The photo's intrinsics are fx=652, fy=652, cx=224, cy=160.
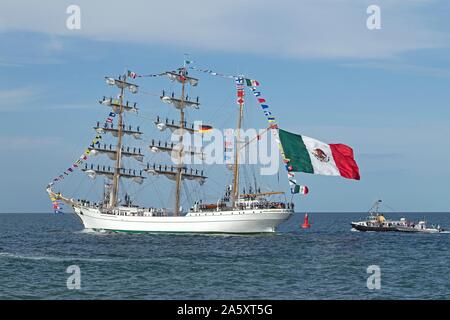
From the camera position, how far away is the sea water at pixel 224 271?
117 ft

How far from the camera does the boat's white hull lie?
8175 centimetres

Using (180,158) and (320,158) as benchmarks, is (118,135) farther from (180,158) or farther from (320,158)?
(320,158)

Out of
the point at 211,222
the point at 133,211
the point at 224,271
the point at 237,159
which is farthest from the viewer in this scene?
the point at 133,211

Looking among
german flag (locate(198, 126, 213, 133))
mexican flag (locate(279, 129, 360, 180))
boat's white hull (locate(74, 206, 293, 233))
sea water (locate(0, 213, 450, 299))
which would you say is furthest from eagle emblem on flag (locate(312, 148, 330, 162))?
german flag (locate(198, 126, 213, 133))

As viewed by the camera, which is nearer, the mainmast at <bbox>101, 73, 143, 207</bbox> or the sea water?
the sea water

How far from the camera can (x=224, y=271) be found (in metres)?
43.6

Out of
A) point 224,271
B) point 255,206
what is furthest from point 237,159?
point 224,271

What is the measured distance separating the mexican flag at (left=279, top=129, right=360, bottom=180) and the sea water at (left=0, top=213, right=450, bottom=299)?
9618 millimetres

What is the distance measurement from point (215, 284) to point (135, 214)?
Answer: 54016mm

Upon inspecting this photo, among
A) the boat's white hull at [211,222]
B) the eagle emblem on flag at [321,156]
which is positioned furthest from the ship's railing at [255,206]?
the eagle emblem on flag at [321,156]

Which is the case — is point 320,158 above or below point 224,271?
above

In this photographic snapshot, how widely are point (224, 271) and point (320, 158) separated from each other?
106ft

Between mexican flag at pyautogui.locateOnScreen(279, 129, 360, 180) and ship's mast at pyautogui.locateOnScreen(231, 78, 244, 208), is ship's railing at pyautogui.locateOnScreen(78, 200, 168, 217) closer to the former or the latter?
ship's mast at pyautogui.locateOnScreen(231, 78, 244, 208)

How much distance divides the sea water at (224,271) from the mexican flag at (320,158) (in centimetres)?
962
